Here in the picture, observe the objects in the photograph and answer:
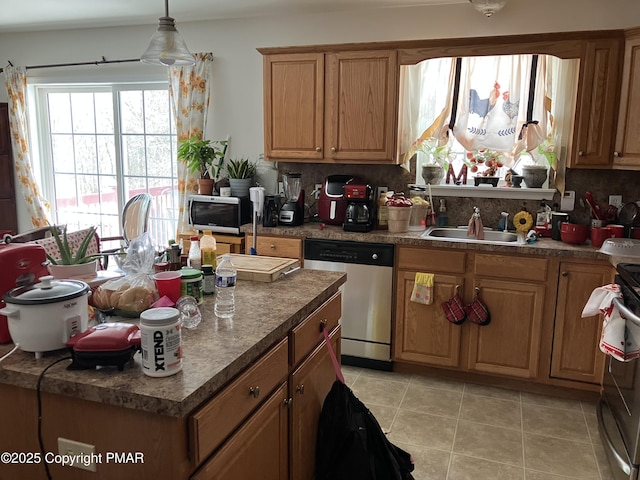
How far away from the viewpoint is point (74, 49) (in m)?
4.77

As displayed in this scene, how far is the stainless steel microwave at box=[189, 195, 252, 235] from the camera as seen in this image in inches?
151

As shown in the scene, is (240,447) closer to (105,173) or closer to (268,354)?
(268,354)

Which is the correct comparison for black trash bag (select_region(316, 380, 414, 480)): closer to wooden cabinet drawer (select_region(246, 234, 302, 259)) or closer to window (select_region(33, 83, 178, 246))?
wooden cabinet drawer (select_region(246, 234, 302, 259))

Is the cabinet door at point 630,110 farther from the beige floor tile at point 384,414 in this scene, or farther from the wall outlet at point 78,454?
the wall outlet at point 78,454

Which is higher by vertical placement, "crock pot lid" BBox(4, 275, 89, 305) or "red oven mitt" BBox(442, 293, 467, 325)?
"crock pot lid" BBox(4, 275, 89, 305)

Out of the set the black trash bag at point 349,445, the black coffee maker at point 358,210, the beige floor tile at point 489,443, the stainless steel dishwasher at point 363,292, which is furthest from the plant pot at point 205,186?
the beige floor tile at point 489,443

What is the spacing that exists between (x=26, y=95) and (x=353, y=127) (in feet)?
10.8

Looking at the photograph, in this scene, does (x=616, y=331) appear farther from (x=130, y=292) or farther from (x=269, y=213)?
(x=269, y=213)

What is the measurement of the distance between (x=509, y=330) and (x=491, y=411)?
503 mm

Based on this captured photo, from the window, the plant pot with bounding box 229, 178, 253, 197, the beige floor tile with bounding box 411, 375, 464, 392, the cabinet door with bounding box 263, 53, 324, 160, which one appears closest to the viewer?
the beige floor tile with bounding box 411, 375, 464, 392

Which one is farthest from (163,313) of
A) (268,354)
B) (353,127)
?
(353,127)

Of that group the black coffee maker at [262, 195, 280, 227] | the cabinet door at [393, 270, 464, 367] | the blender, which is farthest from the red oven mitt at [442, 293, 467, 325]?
the black coffee maker at [262, 195, 280, 227]

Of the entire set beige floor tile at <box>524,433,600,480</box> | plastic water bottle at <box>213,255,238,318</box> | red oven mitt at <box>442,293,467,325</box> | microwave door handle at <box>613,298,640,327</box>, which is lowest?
beige floor tile at <box>524,433,600,480</box>

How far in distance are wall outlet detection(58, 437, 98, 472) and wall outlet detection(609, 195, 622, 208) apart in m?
3.42
